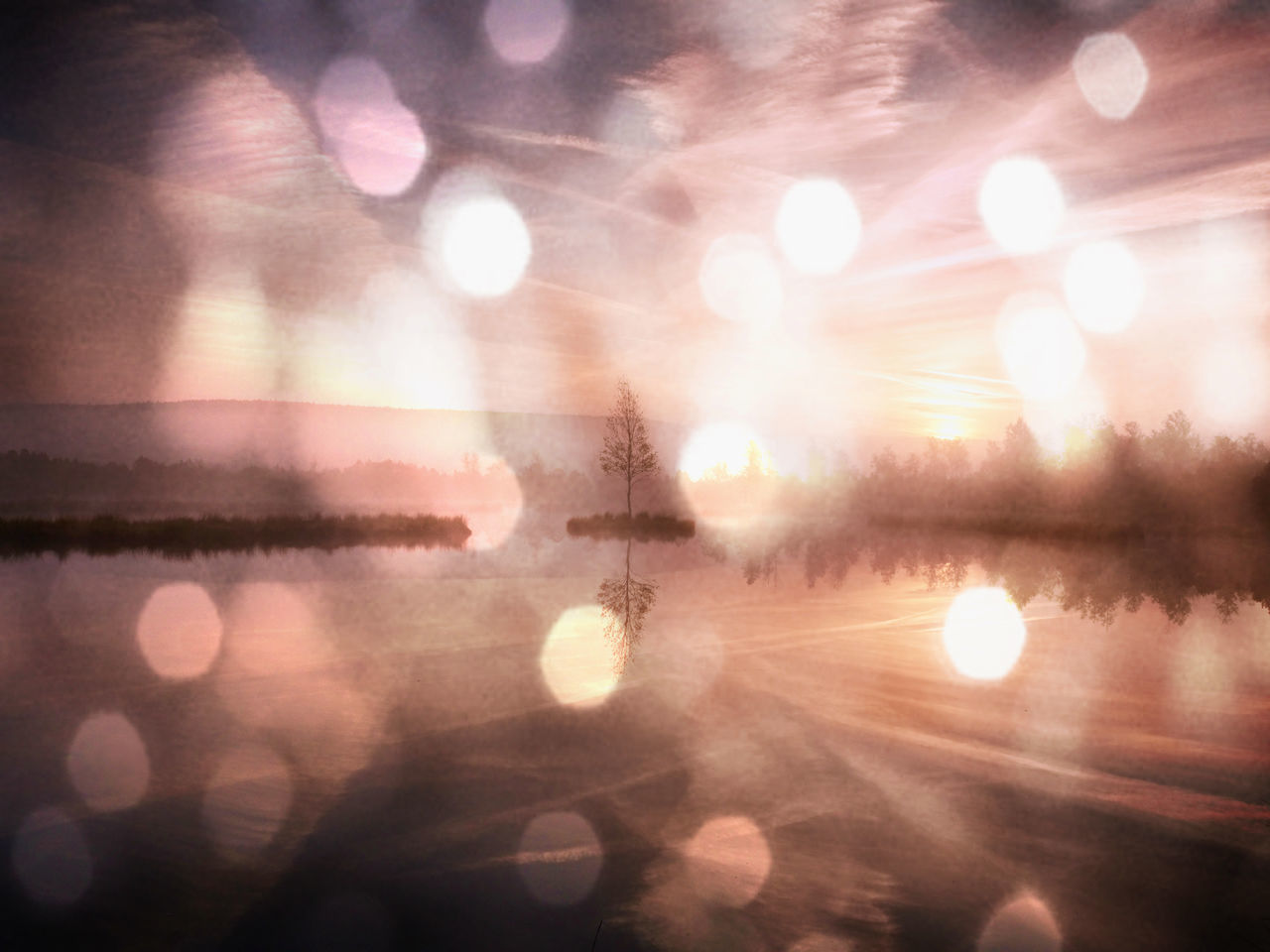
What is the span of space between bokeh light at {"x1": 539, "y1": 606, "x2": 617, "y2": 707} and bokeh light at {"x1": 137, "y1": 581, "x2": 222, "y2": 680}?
4857 millimetres

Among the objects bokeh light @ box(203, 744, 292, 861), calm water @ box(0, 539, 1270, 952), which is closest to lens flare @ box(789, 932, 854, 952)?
calm water @ box(0, 539, 1270, 952)

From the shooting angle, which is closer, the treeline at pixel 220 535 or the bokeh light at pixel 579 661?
the bokeh light at pixel 579 661

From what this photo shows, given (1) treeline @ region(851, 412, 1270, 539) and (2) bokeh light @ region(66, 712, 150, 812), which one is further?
(1) treeline @ region(851, 412, 1270, 539)

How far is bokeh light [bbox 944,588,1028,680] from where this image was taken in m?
10.9

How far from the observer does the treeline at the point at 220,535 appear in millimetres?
42375

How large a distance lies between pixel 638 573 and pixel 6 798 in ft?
61.7

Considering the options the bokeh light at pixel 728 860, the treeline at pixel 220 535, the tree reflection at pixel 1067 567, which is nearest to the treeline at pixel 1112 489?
the tree reflection at pixel 1067 567

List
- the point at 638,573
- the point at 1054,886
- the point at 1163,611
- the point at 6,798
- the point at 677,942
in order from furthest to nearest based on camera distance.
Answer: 1. the point at 638,573
2. the point at 1163,611
3. the point at 6,798
4. the point at 1054,886
5. the point at 677,942

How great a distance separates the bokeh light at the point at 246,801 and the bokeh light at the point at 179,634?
14.3ft

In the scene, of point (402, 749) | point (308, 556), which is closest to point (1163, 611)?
point (402, 749)

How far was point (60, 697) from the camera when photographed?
9188 mm

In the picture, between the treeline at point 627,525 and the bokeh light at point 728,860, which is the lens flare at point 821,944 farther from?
the treeline at point 627,525

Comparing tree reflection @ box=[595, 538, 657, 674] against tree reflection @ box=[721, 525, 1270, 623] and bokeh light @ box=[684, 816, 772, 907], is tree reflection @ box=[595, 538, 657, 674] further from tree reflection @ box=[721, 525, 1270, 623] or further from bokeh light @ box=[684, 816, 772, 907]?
bokeh light @ box=[684, 816, 772, 907]

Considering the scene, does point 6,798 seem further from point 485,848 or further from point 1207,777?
point 1207,777
